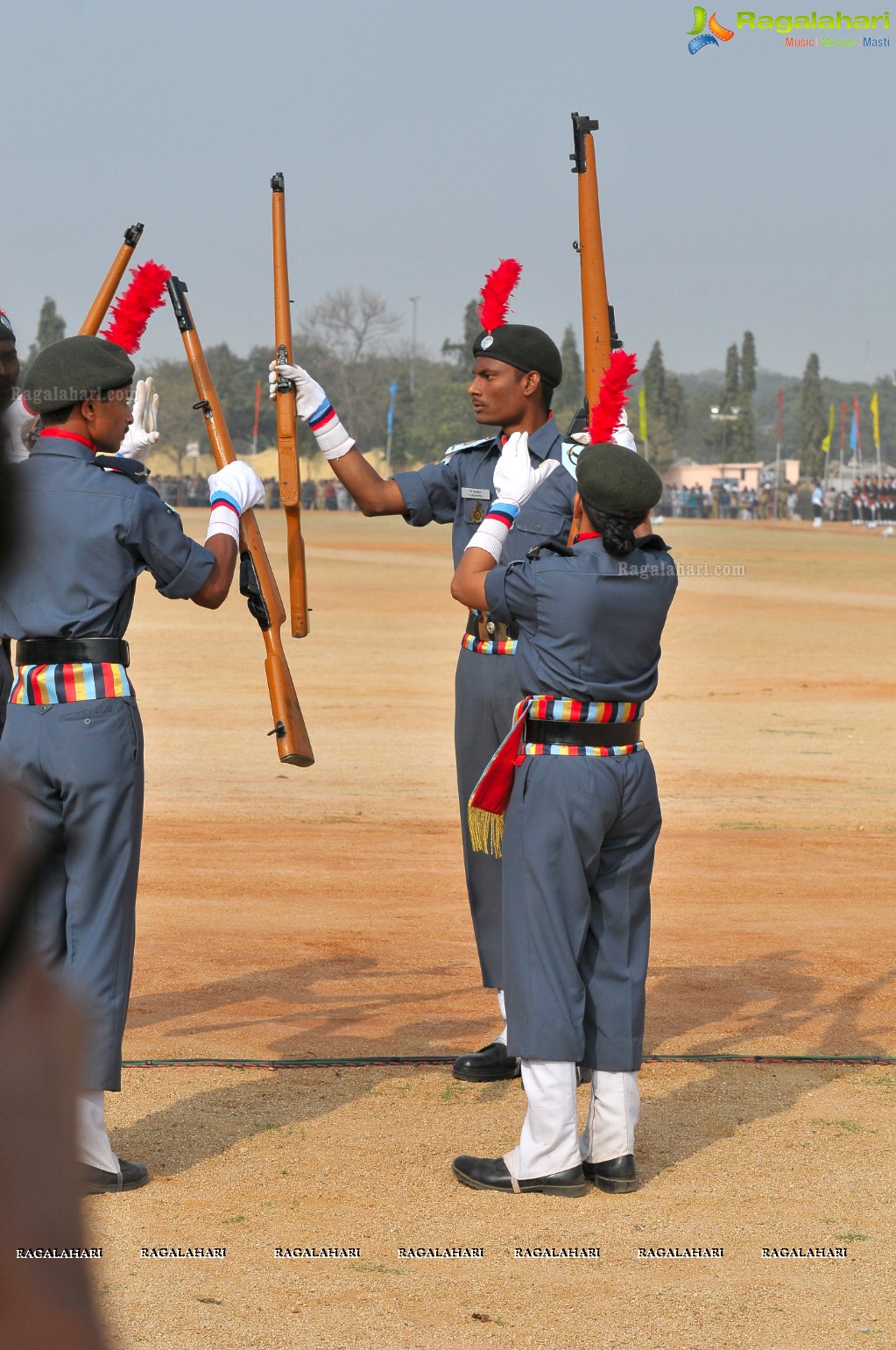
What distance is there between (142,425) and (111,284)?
580 mm

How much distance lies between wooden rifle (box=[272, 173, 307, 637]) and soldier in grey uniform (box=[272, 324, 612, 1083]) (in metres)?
0.06

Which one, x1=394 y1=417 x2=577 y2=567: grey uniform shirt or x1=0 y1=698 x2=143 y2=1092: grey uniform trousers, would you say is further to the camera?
x1=394 y1=417 x2=577 y2=567: grey uniform shirt

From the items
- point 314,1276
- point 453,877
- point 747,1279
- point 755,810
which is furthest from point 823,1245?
point 755,810

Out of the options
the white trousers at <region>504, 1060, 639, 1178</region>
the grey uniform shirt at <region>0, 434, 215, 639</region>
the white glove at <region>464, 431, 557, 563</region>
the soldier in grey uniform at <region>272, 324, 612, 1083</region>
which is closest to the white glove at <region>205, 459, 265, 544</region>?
the grey uniform shirt at <region>0, 434, 215, 639</region>

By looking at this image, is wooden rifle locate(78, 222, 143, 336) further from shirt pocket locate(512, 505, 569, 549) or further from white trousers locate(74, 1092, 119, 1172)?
white trousers locate(74, 1092, 119, 1172)

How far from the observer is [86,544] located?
180 inches

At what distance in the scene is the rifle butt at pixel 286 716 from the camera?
5.36 metres

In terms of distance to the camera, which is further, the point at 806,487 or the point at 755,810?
the point at 806,487

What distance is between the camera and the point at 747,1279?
4.20 metres

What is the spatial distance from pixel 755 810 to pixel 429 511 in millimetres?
6817

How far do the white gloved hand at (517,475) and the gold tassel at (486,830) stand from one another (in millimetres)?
955

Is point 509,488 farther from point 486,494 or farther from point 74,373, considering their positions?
point 74,373

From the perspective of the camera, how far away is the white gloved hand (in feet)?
16.4

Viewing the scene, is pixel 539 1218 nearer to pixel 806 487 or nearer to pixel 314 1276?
Result: pixel 314 1276
